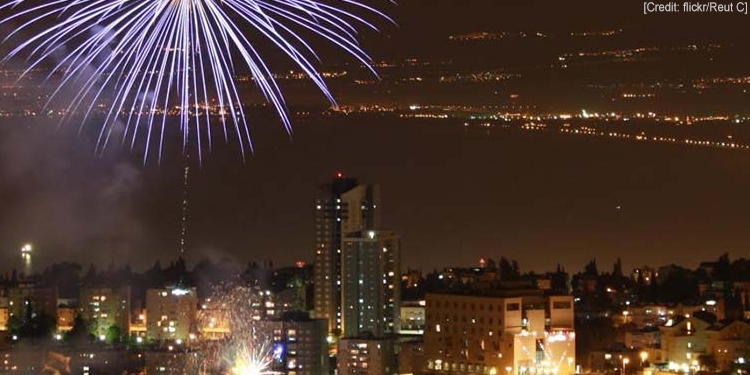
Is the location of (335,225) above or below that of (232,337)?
above

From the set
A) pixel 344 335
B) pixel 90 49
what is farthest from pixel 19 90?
pixel 344 335

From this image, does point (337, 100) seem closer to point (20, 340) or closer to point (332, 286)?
point (332, 286)

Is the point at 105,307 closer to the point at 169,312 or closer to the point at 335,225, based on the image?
the point at 169,312

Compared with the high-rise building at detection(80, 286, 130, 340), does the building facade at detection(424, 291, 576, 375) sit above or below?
below

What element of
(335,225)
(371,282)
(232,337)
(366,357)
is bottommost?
(366,357)

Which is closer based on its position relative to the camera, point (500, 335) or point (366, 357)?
point (500, 335)

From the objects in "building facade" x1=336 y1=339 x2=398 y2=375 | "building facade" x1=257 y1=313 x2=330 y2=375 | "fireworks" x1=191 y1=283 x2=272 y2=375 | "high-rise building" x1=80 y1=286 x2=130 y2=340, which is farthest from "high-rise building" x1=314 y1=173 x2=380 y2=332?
"building facade" x1=336 y1=339 x2=398 y2=375

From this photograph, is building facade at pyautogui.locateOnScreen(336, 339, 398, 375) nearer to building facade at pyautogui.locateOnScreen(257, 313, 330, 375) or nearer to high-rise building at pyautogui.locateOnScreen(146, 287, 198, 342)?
building facade at pyautogui.locateOnScreen(257, 313, 330, 375)

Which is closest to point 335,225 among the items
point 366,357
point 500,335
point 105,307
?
point 105,307
